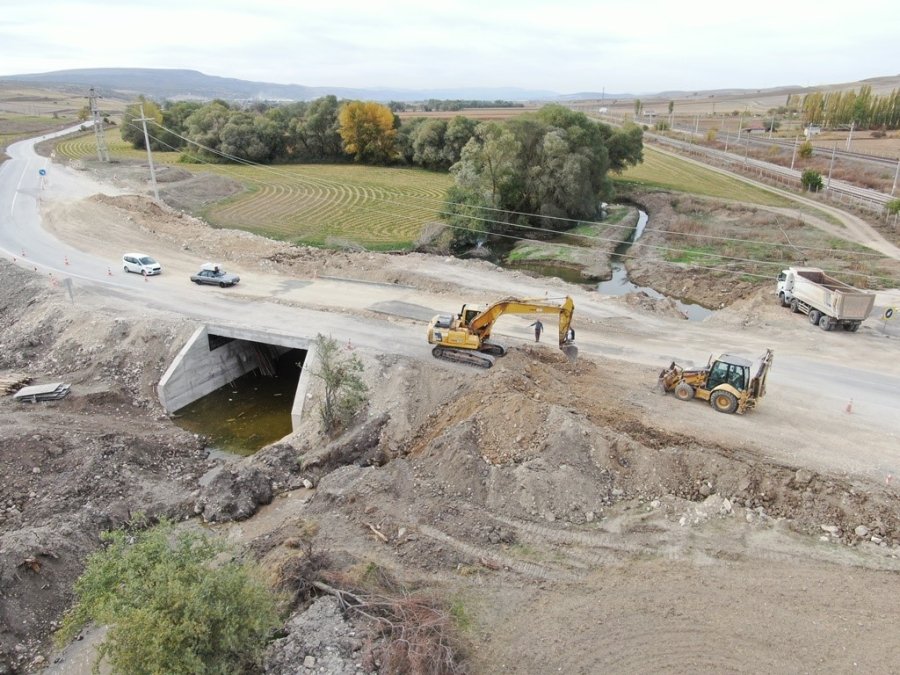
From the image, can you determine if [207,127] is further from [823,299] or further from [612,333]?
[823,299]

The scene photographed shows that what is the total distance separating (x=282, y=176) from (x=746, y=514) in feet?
239

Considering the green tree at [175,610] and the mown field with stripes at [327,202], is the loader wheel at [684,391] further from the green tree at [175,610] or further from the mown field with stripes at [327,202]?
the mown field with stripes at [327,202]

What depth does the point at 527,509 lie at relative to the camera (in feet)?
58.7

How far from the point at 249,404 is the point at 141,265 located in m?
13.6

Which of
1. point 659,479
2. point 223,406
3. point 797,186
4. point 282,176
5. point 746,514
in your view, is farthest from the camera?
point 282,176

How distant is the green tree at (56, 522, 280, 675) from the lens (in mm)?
10859

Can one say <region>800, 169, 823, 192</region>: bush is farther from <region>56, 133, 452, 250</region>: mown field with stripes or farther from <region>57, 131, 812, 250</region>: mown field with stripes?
<region>56, 133, 452, 250</region>: mown field with stripes

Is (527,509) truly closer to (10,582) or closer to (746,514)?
(746,514)

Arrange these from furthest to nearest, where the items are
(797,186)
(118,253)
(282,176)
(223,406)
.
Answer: (282,176)
(797,186)
(118,253)
(223,406)

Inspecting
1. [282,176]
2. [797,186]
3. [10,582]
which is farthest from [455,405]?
[282,176]

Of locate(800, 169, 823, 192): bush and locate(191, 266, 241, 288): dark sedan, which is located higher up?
locate(800, 169, 823, 192): bush

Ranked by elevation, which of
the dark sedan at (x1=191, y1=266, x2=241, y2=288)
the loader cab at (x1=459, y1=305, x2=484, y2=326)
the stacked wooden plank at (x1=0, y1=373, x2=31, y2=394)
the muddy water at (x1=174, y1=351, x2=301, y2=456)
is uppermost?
the loader cab at (x1=459, y1=305, x2=484, y2=326)

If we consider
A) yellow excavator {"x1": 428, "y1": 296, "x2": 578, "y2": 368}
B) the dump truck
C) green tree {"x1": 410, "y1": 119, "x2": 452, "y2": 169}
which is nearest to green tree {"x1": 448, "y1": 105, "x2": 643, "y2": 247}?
the dump truck

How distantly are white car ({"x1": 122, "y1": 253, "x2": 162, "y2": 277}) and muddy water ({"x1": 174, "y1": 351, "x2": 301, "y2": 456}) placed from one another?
10319 millimetres
